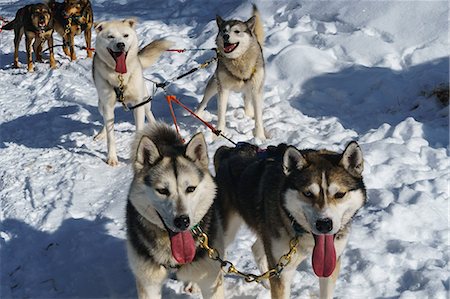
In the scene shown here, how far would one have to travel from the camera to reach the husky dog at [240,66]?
554 cm

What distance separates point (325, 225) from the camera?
8.25 ft

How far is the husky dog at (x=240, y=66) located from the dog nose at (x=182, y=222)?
303 centimetres

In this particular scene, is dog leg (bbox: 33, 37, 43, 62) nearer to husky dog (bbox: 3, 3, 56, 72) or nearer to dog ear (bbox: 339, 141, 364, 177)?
husky dog (bbox: 3, 3, 56, 72)

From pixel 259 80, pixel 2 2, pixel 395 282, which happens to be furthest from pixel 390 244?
pixel 2 2

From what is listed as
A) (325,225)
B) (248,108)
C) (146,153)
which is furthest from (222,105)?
(325,225)

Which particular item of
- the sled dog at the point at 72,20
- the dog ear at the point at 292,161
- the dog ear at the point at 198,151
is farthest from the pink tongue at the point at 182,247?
the sled dog at the point at 72,20

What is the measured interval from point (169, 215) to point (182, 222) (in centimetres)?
8

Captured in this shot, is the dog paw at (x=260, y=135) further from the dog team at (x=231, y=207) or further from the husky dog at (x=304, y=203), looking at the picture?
the husky dog at (x=304, y=203)

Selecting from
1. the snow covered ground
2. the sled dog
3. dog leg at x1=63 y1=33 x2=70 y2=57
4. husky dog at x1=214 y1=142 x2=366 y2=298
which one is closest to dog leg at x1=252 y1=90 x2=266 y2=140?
the snow covered ground

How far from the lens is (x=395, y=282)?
3254 millimetres

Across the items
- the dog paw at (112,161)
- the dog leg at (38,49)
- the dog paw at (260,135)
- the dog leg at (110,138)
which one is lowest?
the dog leg at (38,49)

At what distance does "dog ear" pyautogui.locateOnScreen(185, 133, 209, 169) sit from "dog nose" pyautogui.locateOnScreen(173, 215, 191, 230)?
1.29 ft

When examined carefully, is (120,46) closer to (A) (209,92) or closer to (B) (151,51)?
(B) (151,51)

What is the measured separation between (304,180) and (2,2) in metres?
14.0
